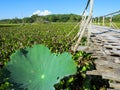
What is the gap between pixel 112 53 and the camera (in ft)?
14.5

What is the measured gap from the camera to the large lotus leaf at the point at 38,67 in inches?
86.8

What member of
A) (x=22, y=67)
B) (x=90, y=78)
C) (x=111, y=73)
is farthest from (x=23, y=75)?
(x=90, y=78)

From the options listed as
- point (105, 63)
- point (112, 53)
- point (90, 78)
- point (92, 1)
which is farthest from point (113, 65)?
point (92, 1)

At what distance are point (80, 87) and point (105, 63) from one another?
1.36 m

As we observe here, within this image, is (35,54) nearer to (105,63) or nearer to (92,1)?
(105,63)

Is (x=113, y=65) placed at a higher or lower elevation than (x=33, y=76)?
lower

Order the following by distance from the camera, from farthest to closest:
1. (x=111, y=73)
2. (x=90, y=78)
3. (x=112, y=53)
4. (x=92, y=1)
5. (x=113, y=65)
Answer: (x=92, y=1), (x=90, y=78), (x=112, y=53), (x=113, y=65), (x=111, y=73)

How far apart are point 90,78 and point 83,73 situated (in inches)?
9.6

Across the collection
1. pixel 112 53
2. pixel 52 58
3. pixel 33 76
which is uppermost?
pixel 52 58

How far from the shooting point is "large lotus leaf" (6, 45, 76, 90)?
2205mm

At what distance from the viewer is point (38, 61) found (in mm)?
2299

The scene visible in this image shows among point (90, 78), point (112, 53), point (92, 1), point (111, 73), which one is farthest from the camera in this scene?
point (92, 1)

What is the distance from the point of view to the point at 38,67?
2.33 metres

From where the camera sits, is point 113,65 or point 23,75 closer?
point 23,75
